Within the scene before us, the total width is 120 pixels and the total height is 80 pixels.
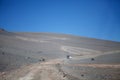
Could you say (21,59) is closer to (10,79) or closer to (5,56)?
(5,56)

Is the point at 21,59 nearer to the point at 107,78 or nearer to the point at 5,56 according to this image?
the point at 5,56

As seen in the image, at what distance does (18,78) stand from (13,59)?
15241 millimetres

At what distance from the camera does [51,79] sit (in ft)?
60.3

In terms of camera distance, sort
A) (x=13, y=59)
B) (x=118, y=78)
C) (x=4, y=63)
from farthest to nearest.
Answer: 1. (x=13, y=59)
2. (x=4, y=63)
3. (x=118, y=78)

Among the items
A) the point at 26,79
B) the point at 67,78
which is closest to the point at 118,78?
the point at 67,78

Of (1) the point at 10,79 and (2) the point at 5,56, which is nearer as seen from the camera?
(1) the point at 10,79

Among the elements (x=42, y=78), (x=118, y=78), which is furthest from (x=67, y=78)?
(x=118, y=78)

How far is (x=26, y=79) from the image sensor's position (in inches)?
719

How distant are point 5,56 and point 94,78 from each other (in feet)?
71.5

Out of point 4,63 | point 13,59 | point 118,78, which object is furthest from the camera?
point 13,59

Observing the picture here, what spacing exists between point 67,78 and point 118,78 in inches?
223

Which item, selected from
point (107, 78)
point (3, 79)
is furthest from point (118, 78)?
point (3, 79)

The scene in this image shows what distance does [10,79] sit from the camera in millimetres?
18719

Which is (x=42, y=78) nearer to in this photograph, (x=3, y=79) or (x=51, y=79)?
(x=51, y=79)
